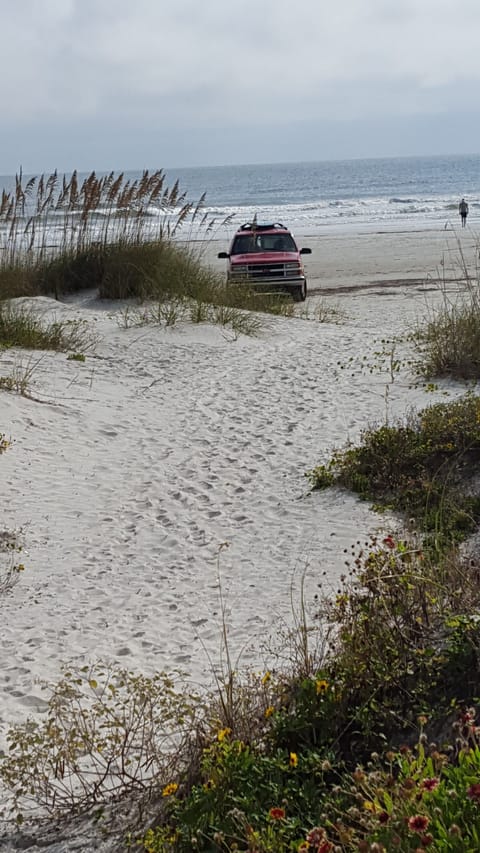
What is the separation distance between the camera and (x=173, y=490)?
7629 millimetres

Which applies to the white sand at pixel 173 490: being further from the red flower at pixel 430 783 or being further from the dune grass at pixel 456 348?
the red flower at pixel 430 783

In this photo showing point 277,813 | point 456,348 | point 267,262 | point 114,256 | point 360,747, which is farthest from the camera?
point 267,262

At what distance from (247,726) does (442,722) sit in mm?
760

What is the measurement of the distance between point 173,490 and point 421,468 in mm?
2121

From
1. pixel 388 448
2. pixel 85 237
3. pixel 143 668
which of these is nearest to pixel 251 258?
pixel 85 237

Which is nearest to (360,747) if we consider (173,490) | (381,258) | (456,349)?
(173,490)

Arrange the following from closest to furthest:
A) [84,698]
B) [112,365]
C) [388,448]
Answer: [84,698] → [388,448] → [112,365]

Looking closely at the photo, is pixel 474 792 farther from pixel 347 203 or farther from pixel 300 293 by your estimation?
pixel 347 203

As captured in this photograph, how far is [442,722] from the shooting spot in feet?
10.7

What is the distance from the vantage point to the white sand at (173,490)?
5234mm

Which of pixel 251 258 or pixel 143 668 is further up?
pixel 251 258

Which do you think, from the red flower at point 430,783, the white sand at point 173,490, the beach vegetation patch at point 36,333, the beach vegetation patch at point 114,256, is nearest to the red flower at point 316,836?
the red flower at point 430,783

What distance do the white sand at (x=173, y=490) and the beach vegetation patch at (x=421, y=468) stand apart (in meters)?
0.27

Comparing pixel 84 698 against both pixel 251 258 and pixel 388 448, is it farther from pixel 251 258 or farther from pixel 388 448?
pixel 251 258
